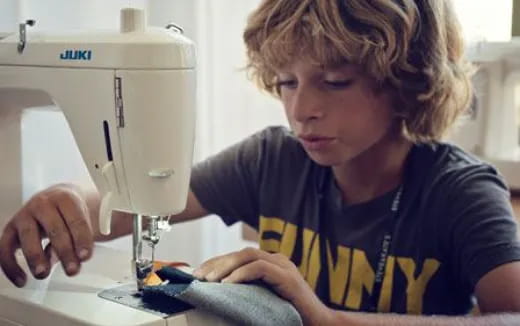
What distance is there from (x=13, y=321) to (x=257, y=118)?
1.05 m

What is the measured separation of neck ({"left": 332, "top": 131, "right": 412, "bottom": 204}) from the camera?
1.34 m

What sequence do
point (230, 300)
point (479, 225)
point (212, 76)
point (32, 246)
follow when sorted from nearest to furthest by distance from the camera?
point (230, 300) → point (32, 246) → point (479, 225) → point (212, 76)

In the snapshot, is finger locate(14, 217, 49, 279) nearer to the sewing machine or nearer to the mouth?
the sewing machine

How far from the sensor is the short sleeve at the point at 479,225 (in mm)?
1144

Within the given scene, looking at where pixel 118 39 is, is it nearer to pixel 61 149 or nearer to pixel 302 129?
pixel 302 129

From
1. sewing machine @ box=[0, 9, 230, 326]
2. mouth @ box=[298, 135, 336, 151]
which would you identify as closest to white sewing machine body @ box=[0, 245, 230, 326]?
sewing machine @ box=[0, 9, 230, 326]

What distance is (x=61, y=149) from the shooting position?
156 cm

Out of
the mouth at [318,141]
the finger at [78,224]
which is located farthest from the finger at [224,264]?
the mouth at [318,141]

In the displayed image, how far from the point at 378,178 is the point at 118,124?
0.57 meters

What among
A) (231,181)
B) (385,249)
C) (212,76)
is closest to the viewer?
(385,249)

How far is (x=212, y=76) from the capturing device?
6.12 feet

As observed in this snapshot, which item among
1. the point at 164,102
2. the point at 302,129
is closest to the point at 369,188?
the point at 302,129

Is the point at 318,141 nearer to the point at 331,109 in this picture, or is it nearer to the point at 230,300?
the point at 331,109

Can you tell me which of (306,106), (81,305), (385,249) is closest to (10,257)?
(81,305)
